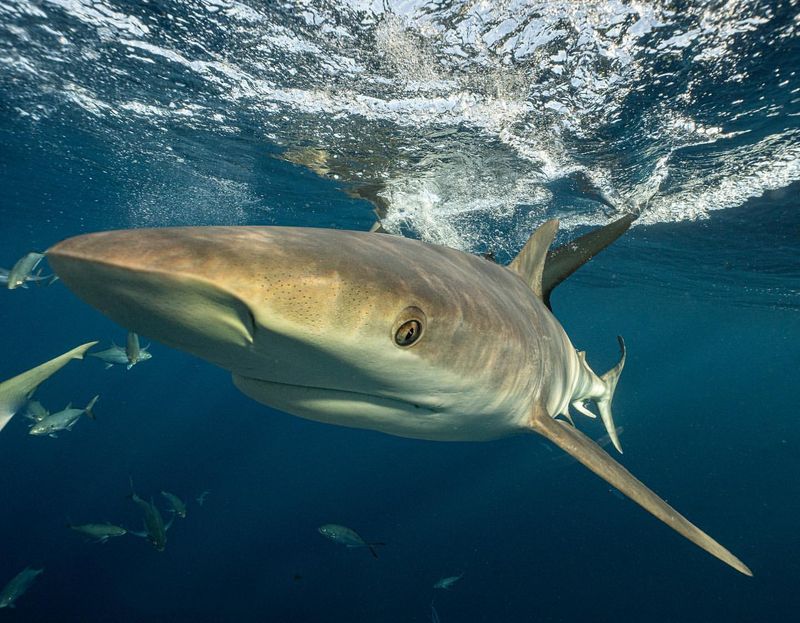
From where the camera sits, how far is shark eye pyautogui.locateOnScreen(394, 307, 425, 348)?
1.60 metres

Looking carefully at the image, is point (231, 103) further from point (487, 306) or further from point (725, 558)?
point (725, 558)

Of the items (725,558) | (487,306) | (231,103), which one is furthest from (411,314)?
(231,103)

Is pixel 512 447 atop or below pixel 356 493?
atop

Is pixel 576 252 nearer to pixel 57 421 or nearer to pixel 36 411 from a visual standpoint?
pixel 57 421

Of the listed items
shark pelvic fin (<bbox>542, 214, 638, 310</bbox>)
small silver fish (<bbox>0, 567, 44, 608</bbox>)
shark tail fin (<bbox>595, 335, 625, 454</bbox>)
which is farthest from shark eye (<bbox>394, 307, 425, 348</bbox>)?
small silver fish (<bbox>0, 567, 44, 608</bbox>)

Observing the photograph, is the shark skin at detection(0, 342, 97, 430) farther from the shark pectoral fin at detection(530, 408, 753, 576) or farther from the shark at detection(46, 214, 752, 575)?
the shark pectoral fin at detection(530, 408, 753, 576)

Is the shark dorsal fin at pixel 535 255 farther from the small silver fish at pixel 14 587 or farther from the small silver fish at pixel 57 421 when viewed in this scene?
the small silver fish at pixel 14 587

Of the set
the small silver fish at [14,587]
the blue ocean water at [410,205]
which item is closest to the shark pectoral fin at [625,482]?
the blue ocean water at [410,205]

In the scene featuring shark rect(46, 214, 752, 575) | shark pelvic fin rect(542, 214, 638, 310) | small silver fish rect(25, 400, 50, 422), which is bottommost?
small silver fish rect(25, 400, 50, 422)

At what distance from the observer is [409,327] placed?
64.5 inches

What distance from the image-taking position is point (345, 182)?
13664 mm

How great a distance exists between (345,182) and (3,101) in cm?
825

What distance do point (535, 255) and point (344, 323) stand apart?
2927 mm

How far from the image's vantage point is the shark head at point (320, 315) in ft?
3.67
